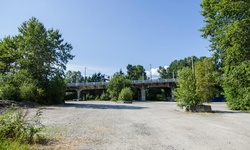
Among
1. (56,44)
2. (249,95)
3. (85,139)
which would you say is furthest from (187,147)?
(56,44)

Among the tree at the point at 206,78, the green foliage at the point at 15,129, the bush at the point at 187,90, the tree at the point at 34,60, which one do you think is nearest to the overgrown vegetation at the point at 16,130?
the green foliage at the point at 15,129

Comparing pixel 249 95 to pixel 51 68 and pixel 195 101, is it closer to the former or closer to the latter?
pixel 195 101

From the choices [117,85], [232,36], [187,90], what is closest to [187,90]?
[187,90]

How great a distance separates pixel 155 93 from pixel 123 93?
34885 mm

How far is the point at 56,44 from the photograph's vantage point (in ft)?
94.6

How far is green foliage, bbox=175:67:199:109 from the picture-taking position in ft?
53.5

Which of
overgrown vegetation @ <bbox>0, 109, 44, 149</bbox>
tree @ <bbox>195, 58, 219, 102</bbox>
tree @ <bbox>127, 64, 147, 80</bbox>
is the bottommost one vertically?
overgrown vegetation @ <bbox>0, 109, 44, 149</bbox>

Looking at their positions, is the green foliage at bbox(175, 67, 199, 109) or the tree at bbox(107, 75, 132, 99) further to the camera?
the tree at bbox(107, 75, 132, 99)

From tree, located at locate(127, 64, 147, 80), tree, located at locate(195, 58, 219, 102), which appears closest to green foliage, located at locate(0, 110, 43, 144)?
tree, located at locate(195, 58, 219, 102)

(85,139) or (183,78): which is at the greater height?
(183,78)

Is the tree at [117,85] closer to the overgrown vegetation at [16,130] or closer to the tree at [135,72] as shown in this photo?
the tree at [135,72]

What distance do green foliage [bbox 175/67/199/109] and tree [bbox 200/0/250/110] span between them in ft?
8.54

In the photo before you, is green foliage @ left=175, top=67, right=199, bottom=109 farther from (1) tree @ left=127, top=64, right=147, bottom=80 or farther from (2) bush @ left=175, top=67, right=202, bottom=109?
(1) tree @ left=127, top=64, right=147, bottom=80

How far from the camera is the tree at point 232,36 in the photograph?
13.6 m
